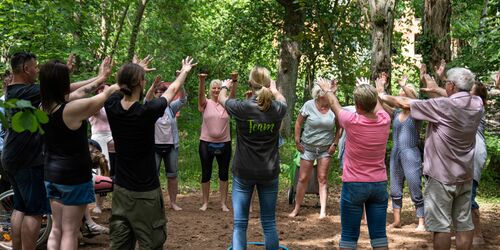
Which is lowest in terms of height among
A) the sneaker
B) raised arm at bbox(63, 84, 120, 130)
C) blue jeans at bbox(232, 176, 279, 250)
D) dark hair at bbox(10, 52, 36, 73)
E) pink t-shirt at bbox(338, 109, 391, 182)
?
the sneaker

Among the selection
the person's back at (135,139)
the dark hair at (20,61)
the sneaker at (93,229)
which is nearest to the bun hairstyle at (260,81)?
the person's back at (135,139)

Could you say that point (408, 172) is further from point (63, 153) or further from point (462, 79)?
point (63, 153)

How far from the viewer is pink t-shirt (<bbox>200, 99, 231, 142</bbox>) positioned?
7.78 meters

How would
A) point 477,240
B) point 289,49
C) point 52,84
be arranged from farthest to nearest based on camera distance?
point 289,49 → point 477,240 → point 52,84

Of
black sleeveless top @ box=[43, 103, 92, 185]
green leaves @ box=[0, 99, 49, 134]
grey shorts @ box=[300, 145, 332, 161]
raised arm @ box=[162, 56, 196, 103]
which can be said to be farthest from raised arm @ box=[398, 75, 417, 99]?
green leaves @ box=[0, 99, 49, 134]

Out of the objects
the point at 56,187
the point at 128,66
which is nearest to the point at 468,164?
the point at 128,66

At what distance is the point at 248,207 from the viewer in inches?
196

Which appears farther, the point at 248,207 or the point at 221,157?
the point at 221,157

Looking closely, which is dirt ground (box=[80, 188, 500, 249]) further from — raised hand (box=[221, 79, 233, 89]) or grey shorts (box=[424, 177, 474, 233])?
raised hand (box=[221, 79, 233, 89])

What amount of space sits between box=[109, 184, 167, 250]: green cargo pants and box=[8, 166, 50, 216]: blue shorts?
98 cm

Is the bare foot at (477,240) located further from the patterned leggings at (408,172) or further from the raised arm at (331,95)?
the raised arm at (331,95)

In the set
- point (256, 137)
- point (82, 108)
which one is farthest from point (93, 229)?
point (82, 108)

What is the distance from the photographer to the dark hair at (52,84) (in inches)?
159

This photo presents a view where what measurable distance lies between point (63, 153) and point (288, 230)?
3.90 metres
